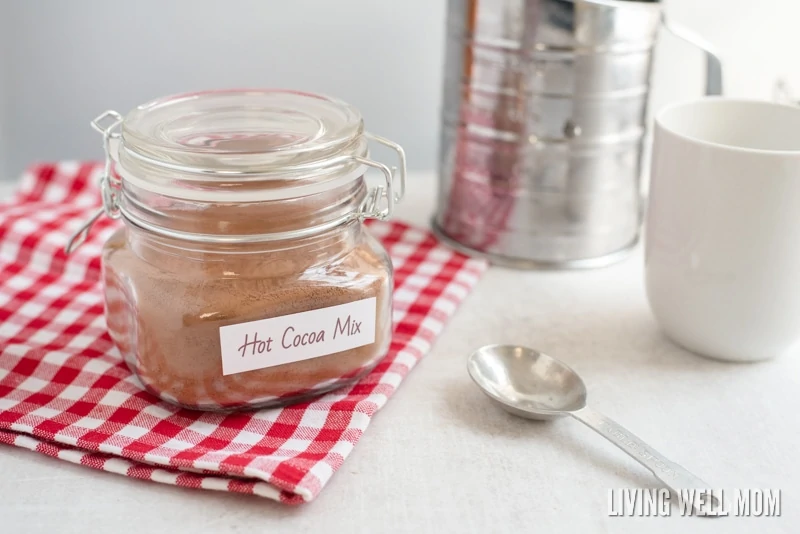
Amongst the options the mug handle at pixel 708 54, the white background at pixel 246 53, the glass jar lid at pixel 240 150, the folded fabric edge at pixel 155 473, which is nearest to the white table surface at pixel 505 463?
the folded fabric edge at pixel 155 473

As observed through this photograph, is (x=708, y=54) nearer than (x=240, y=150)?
No

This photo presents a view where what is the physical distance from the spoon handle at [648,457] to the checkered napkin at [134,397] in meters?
0.13

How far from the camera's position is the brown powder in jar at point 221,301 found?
0.49 m

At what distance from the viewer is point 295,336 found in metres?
0.50

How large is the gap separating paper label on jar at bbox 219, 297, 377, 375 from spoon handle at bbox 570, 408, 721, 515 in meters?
0.15

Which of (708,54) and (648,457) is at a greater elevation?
(708,54)

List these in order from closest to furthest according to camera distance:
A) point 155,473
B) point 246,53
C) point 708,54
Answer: point 155,473
point 708,54
point 246,53

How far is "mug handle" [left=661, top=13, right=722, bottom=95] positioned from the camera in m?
0.73

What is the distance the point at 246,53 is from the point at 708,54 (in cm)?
49

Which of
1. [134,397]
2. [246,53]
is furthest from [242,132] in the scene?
[246,53]

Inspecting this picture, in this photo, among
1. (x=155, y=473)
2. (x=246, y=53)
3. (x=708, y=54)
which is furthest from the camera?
(x=246, y=53)

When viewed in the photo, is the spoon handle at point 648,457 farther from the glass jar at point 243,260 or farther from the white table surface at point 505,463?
the glass jar at point 243,260

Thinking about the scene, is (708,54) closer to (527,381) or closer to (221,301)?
(527,381)

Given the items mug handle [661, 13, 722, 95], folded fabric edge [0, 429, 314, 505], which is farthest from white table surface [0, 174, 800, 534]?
mug handle [661, 13, 722, 95]
